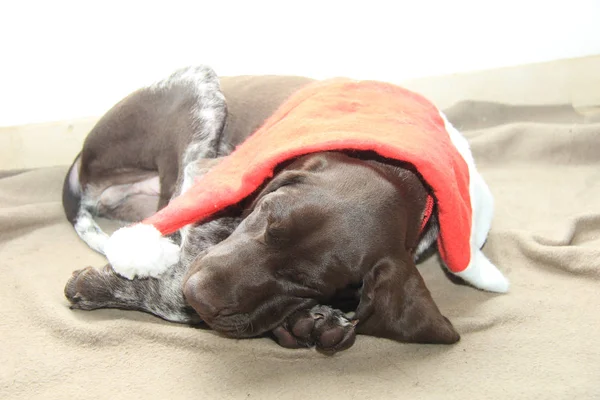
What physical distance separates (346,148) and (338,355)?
2.41ft

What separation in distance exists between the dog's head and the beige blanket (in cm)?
13

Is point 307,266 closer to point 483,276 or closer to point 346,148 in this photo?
point 346,148

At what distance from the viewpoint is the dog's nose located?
2082 millimetres

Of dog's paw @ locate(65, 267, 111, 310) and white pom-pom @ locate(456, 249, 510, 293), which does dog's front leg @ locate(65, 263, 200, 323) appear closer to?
dog's paw @ locate(65, 267, 111, 310)

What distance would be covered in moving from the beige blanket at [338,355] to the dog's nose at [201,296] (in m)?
0.24

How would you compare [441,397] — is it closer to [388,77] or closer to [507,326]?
[507,326]

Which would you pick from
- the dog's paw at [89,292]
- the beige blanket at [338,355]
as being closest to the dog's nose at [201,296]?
the beige blanket at [338,355]

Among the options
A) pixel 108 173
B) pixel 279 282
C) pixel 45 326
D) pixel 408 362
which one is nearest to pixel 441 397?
pixel 408 362

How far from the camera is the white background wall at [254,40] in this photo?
4.12 metres

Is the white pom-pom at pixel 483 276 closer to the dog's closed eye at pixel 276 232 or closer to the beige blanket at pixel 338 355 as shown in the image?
the beige blanket at pixel 338 355

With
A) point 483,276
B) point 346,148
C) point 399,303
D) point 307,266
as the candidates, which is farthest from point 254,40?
point 399,303

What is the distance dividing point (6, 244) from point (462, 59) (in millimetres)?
3136

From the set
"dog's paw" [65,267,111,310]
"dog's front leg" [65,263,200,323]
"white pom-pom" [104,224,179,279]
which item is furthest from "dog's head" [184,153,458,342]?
"dog's paw" [65,267,111,310]

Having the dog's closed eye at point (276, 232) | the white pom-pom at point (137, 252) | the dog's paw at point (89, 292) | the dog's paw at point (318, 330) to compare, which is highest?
the dog's closed eye at point (276, 232)
